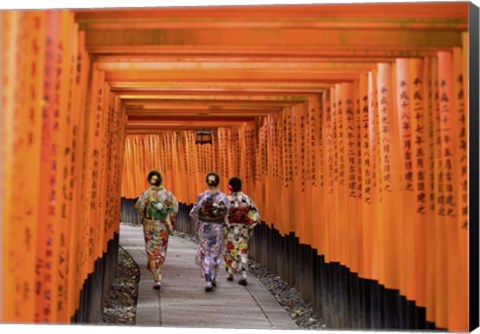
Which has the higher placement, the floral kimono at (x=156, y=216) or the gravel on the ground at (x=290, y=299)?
the floral kimono at (x=156, y=216)

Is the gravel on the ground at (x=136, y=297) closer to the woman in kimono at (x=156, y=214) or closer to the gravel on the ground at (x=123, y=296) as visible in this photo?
the gravel on the ground at (x=123, y=296)

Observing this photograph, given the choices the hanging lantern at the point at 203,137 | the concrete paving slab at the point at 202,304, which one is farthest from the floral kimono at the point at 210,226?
the hanging lantern at the point at 203,137

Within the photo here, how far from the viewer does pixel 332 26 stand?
25.8ft

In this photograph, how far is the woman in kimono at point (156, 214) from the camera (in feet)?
40.9

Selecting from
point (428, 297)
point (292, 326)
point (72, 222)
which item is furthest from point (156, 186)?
point (428, 297)

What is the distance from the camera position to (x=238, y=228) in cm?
1304

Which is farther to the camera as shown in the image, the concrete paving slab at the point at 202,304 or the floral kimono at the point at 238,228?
the floral kimono at the point at 238,228

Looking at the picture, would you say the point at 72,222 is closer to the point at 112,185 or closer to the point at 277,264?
the point at 112,185

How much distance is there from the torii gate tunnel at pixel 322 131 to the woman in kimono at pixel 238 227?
2031 millimetres

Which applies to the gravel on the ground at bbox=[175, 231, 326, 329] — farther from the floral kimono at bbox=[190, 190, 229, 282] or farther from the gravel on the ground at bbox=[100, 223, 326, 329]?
the floral kimono at bbox=[190, 190, 229, 282]

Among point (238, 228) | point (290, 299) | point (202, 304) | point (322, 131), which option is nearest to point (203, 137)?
point (238, 228)

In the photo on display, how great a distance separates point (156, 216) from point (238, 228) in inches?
48.9

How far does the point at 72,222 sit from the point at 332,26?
278cm

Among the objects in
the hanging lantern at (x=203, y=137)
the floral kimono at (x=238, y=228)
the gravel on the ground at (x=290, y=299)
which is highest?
the hanging lantern at (x=203, y=137)
